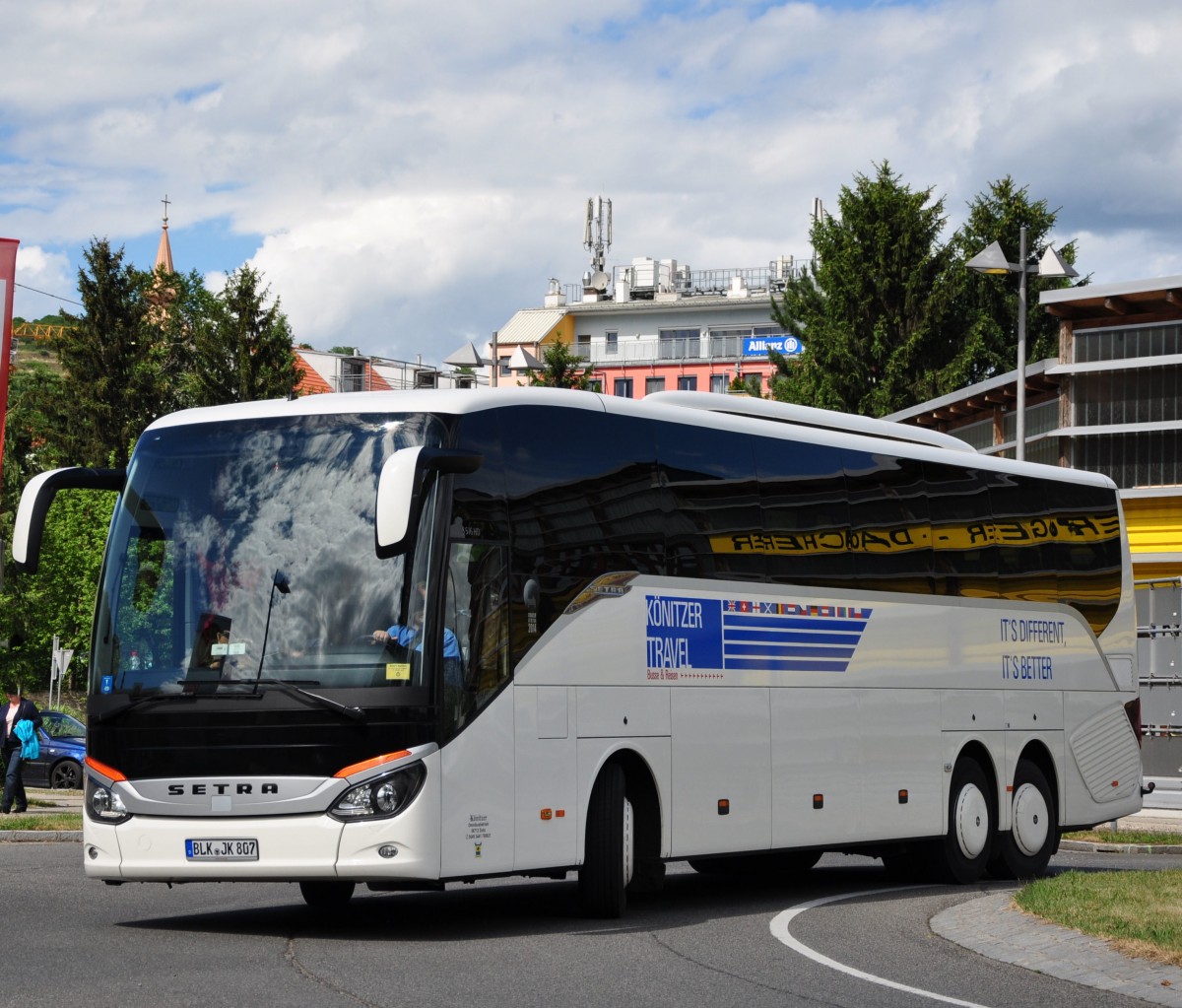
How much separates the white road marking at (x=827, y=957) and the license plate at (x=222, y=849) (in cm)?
339

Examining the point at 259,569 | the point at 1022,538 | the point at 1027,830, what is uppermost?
the point at 1022,538

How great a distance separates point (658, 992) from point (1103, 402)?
3214 centimetres

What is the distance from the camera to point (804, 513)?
54.4 ft

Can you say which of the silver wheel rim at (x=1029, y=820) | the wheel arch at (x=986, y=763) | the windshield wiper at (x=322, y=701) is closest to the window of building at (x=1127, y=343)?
the silver wheel rim at (x=1029, y=820)

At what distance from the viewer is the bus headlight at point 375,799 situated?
1217 centimetres

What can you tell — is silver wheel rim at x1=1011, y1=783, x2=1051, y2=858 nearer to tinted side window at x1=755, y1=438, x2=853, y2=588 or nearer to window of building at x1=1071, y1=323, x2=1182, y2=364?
tinted side window at x1=755, y1=438, x2=853, y2=588

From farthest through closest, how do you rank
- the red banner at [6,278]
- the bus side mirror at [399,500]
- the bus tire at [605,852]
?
the red banner at [6,278], the bus tire at [605,852], the bus side mirror at [399,500]

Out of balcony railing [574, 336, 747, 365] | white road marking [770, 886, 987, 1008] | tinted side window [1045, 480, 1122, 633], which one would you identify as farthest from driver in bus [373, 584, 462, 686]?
balcony railing [574, 336, 747, 365]

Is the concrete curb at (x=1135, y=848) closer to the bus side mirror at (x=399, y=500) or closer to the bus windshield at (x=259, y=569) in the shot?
the bus windshield at (x=259, y=569)

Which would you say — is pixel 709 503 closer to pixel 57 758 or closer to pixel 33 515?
pixel 33 515

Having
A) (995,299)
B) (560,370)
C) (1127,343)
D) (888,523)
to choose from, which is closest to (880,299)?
(995,299)

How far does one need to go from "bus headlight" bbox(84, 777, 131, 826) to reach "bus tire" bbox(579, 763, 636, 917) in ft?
10.3

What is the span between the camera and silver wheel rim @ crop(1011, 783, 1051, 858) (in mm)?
19516

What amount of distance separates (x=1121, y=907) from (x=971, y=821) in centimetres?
474
